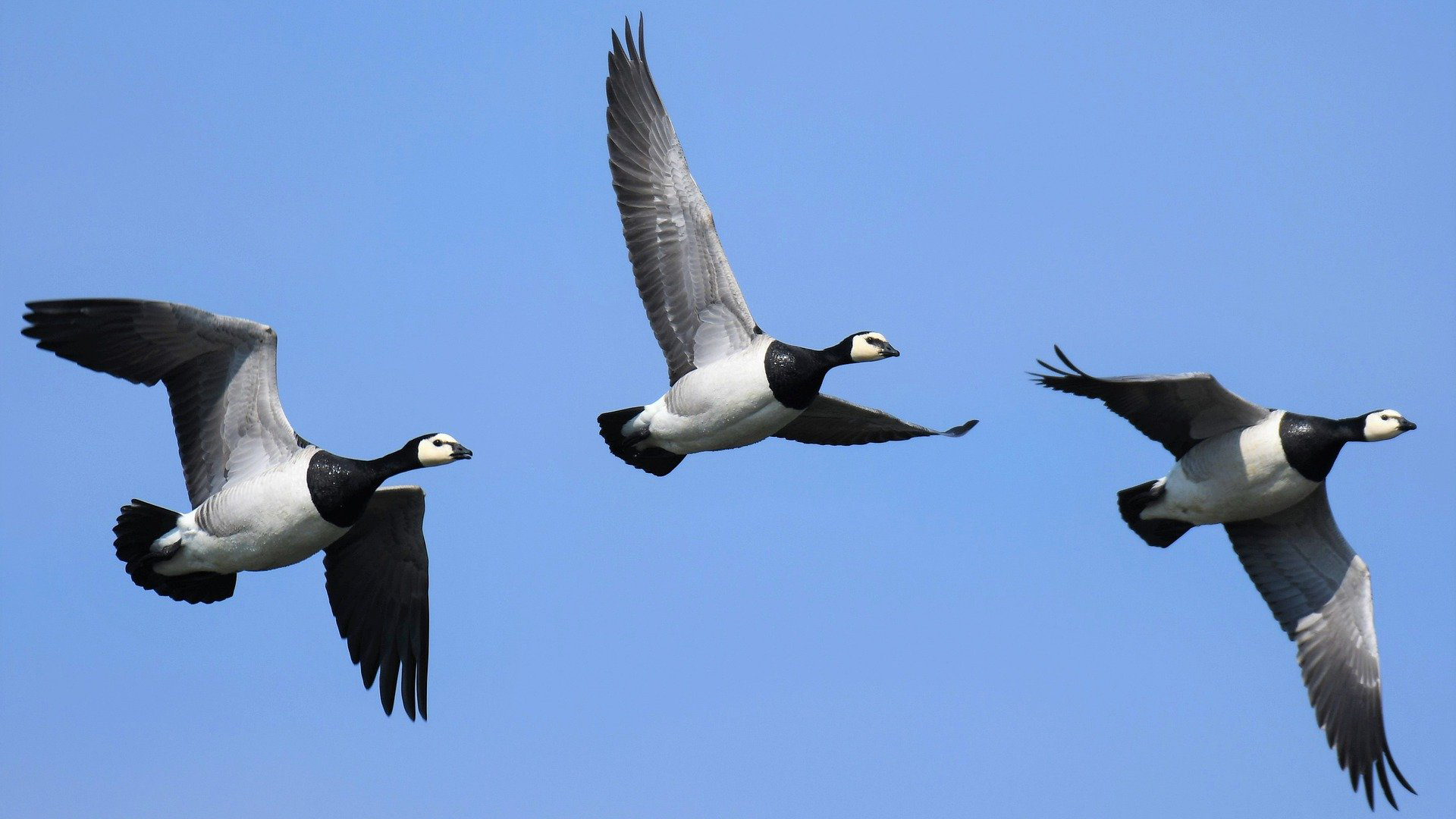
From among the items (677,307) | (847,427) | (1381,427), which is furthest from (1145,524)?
(677,307)

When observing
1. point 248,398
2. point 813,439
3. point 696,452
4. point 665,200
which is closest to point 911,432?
point 813,439

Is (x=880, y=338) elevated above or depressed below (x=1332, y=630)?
above

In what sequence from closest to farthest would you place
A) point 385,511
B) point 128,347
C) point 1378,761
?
point 128,347
point 385,511
point 1378,761

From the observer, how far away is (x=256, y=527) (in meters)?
14.4

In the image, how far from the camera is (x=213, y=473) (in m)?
14.9

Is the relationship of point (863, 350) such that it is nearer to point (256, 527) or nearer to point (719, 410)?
point (719, 410)

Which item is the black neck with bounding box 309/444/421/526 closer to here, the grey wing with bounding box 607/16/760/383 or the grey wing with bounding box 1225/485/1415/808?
the grey wing with bounding box 607/16/760/383

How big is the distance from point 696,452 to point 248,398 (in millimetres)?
4162

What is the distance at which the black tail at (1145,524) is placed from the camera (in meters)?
17.0

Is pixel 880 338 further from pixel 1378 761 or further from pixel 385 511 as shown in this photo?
pixel 1378 761

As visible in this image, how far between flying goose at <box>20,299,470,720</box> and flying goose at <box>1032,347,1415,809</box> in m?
6.40

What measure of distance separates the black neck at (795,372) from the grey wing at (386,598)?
351cm

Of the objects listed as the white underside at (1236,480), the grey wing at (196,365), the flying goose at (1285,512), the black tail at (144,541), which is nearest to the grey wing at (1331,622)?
the flying goose at (1285,512)

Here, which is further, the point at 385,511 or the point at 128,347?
the point at 385,511
